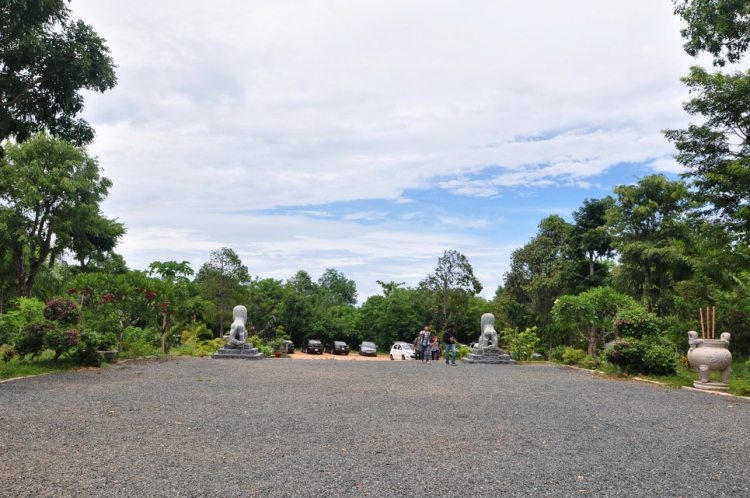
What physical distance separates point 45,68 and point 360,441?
40.1 feet

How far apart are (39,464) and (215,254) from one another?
2892 cm

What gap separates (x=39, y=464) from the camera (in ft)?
13.8

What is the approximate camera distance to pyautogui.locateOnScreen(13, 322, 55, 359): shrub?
434 inches

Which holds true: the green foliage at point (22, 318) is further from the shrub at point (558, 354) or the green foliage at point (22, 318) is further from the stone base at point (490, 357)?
the shrub at point (558, 354)

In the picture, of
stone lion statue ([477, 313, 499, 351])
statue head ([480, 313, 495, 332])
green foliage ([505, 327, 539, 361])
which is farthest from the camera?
green foliage ([505, 327, 539, 361])

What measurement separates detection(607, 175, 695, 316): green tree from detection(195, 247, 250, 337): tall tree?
2283cm

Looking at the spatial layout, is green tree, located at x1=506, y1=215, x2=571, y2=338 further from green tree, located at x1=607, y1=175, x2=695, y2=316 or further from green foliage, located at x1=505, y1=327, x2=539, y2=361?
green foliage, located at x1=505, y1=327, x2=539, y2=361

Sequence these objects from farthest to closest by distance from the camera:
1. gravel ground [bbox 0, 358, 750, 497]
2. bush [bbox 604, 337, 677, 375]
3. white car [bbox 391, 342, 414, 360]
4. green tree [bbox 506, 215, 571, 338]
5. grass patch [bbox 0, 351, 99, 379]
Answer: green tree [bbox 506, 215, 571, 338]
white car [bbox 391, 342, 414, 360]
bush [bbox 604, 337, 677, 375]
grass patch [bbox 0, 351, 99, 379]
gravel ground [bbox 0, 358, 750, 497]

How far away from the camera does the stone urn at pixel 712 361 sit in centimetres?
1016

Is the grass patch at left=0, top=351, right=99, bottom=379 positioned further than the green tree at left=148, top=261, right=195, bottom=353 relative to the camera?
No

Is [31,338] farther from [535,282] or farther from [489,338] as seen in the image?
[535,282]

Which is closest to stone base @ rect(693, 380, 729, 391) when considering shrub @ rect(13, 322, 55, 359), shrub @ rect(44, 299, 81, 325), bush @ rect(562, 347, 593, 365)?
bush @ rect(562, 347, 593, 365)

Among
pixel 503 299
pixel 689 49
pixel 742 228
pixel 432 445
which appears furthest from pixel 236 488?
pixel 503 299

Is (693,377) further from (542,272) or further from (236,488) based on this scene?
(542,272)
